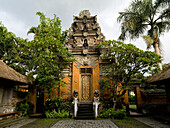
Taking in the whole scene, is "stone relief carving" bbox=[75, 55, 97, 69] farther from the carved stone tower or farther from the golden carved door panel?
the golden carved door panel

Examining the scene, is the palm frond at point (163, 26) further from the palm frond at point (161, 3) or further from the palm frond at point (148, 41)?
the palm frond at point (148, 41)

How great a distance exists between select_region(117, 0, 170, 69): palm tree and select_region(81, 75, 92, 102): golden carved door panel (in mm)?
6797

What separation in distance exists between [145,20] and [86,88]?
9.62 m

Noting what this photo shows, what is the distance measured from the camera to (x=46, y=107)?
8.52m

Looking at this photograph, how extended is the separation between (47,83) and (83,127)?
4.11 metres

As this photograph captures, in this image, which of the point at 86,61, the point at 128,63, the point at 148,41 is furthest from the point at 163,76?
the point at 86,61

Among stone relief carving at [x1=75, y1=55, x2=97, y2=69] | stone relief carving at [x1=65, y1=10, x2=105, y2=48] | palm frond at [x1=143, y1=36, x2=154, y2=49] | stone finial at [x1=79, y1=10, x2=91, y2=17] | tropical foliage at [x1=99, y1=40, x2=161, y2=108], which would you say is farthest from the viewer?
stone finial at [x1=79, y1=10, x2=91, y2=17]

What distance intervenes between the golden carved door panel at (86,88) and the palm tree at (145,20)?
680 cm

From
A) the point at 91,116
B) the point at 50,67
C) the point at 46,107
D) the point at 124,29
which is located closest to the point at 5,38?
the point at 50,67

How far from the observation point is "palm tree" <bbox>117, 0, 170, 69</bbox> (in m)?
11.8

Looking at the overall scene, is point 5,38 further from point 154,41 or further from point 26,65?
point 154,41

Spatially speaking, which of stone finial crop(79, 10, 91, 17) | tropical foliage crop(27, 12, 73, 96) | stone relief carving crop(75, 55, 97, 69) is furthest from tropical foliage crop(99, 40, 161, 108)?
stone finial crop(79, 10, 91, 17)

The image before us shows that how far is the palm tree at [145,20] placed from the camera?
11789 mm

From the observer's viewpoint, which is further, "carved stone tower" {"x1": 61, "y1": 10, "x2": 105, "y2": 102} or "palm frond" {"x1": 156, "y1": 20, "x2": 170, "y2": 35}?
"palm frond" {"x1": 156, "y1": 20, "x2": 170, "y2": 35}
